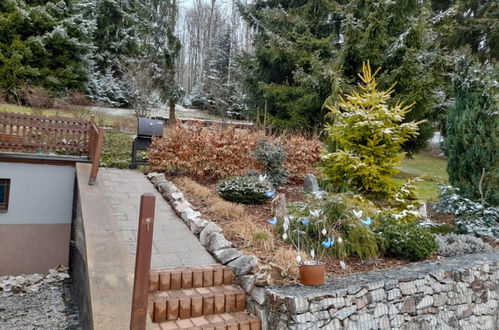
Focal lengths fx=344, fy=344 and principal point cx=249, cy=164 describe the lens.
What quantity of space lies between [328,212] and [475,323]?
204 centimetres

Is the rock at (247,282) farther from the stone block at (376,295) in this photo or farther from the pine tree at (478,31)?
the pine tree at (478,31)

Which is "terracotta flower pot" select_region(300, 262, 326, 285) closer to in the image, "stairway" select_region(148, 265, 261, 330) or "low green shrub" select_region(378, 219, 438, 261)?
"stairway" select_region(148, 265, 261, 330)

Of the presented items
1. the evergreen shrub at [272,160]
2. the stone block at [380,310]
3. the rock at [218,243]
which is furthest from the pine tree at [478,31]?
the rock at [218,243]

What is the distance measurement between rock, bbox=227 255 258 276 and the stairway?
92 mm

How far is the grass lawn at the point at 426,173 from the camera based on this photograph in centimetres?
898

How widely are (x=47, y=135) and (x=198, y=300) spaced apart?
5096 millimetres

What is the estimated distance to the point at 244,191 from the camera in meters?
5.70

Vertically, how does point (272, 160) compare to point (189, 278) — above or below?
above

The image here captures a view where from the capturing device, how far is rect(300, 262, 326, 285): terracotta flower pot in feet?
10.2

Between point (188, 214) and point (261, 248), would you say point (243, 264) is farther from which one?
point (188, 214)

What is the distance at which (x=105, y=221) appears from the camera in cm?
427

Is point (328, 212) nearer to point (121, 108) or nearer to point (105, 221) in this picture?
point (105, 221)

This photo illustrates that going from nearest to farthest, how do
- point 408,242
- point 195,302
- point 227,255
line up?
point 195,302 → point 227,255 → point 408,242

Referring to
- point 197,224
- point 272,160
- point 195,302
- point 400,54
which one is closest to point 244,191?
point 197,224
